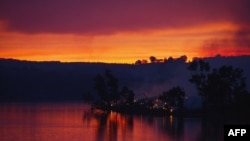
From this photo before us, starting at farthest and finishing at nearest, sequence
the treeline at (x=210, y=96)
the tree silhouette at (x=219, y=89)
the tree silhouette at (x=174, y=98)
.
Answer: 1. the tree silhouette at (x=174, y=98)
2. the tree silhouette at (x=219, y=89)
3. the treeline at (x=210, y=96)

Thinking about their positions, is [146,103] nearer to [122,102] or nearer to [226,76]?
[122,102]

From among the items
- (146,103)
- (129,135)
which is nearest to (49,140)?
(129,135)

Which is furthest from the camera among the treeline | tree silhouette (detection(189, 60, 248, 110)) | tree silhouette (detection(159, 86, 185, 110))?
tree silhouette (detection(159, 86, 185, 110))

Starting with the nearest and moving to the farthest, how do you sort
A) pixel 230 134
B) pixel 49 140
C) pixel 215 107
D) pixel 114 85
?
pixel 230 134 → pixel 49 140 → pixel 215 107 → pixel 114 85

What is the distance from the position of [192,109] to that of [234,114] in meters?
15.0

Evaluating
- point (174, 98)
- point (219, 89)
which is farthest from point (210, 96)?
point (174, 98)

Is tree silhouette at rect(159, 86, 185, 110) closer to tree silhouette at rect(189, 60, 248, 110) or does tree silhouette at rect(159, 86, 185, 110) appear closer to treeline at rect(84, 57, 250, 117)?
treeline at rect(84, 57, 250, 117)

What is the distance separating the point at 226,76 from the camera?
294 feet

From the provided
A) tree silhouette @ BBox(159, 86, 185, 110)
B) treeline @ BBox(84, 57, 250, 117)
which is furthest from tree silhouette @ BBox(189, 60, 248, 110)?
tree silhouette @ BBox(159, 86, 185, 110)

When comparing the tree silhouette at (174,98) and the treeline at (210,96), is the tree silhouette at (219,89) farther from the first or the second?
the tree silhouette at (174,98)

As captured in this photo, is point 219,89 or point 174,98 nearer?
point 219,89

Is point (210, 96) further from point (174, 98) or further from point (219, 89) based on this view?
point (174, 98)

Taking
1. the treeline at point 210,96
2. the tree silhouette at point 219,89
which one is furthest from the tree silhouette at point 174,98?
the tree silhouette at point 219,89

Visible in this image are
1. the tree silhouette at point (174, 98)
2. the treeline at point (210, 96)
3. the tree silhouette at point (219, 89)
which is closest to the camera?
the treeline at point (210, 96)
